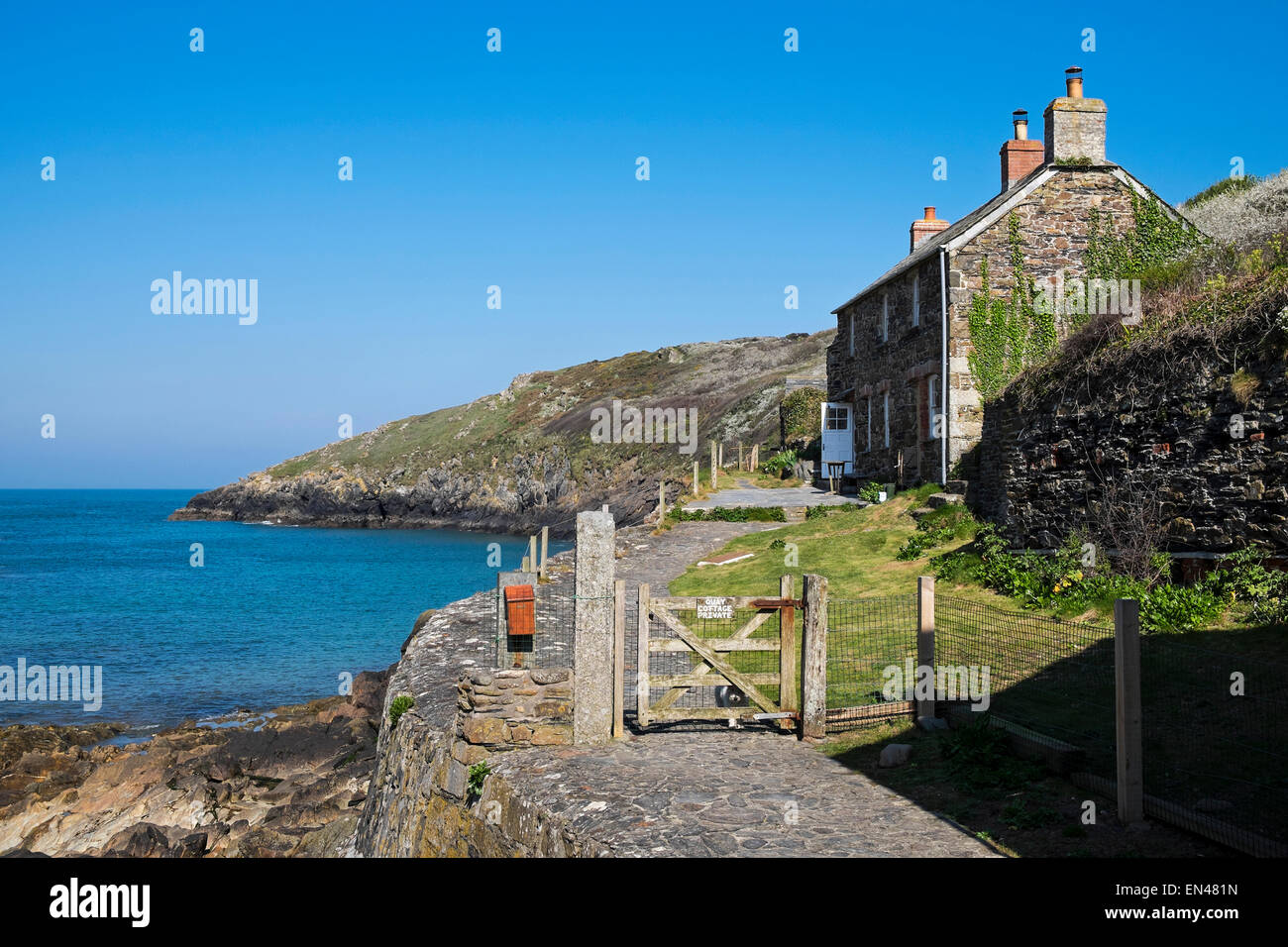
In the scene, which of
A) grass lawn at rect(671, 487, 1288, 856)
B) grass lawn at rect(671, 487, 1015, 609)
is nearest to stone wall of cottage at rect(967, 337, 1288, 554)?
grass lawn at rect(671, 487, 1288, 856)

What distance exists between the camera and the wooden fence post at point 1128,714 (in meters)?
7.47

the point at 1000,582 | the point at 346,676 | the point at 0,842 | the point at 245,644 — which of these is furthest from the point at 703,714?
the point at 245,644

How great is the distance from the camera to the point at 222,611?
41.1 meters

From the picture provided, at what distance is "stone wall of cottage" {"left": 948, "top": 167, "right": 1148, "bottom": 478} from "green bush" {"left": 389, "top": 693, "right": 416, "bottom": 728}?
17.4m

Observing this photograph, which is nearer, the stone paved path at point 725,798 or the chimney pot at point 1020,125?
the stone paved path at point 725,798

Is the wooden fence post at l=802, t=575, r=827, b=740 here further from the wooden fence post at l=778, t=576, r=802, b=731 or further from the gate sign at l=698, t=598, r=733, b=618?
the gate sign at l=698, t=598, r=733, b=618

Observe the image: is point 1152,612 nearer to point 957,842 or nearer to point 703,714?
point 703,714

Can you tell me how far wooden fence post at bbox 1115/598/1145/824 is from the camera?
7469 mm

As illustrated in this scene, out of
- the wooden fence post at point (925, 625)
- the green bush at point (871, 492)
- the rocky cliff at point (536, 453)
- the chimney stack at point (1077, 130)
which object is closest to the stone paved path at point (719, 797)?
the wooden fence post at point (925, 625)

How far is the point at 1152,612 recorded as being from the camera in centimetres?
1309

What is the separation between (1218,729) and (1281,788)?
1.58 meters

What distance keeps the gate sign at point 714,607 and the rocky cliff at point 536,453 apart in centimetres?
4227

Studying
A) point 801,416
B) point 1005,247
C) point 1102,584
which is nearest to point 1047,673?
point 1102,584

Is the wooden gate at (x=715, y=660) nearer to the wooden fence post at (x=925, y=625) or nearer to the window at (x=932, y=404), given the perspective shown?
the wooden fence post at (x=925, y=625)
